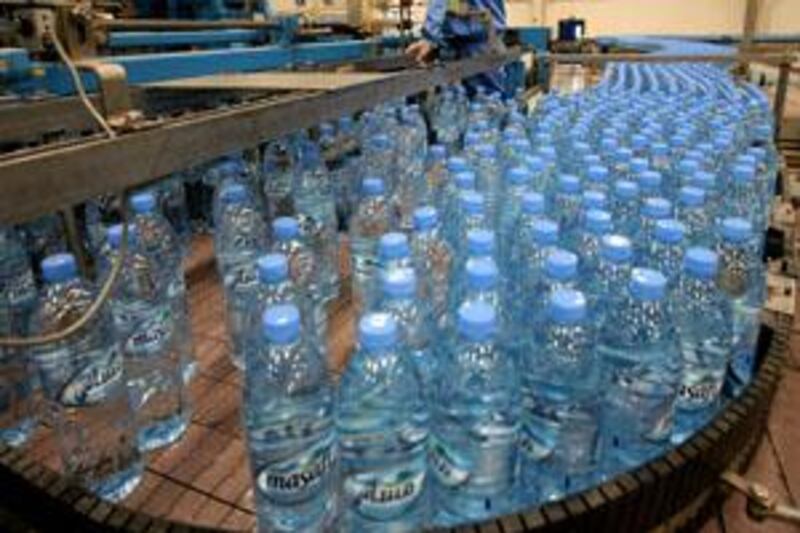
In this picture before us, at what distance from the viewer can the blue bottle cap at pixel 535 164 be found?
1.33 m

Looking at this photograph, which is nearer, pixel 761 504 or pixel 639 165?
pixel 761 504

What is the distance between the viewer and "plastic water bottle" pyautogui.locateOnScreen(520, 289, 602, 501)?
31.1 inches

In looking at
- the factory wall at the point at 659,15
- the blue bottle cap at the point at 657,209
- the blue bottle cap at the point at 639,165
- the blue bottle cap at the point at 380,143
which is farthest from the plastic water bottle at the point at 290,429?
the factory wall at the point at 659,15

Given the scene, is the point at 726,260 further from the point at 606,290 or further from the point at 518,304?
the point at 518,304

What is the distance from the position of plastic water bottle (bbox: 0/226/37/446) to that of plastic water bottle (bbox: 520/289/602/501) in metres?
0.75

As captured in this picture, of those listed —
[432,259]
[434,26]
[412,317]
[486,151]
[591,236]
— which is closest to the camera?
[412,317]

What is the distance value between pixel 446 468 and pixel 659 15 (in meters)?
11.6

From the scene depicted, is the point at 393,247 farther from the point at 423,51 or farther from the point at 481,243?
the point at 423,51

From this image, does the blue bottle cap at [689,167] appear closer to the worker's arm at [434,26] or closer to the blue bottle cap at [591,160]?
the blue bottle cap at [591,160]

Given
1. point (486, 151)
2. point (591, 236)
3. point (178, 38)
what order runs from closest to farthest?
point (591, 236) → point (486, 151) → point (178, 38)

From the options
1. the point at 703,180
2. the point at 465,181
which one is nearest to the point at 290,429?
the point at 465,181

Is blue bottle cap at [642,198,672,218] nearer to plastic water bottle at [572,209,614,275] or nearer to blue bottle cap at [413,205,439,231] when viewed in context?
plastic water bottle at [572,209,614,275]

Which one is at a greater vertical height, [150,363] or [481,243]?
[481,243]

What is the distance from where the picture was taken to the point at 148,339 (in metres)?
1.01
